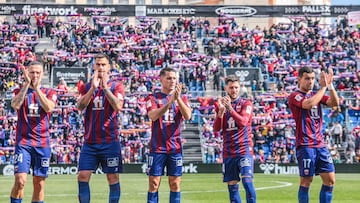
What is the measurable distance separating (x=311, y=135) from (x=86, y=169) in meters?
3.87

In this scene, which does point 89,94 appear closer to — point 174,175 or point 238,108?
point 174,175

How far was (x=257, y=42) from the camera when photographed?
4197cm

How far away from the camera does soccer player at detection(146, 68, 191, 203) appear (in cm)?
1166

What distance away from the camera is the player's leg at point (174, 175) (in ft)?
38.3

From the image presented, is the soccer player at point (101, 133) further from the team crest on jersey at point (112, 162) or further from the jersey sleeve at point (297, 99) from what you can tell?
the jersey sleeve at point (297, 99)

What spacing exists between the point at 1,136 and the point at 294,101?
21840 mm

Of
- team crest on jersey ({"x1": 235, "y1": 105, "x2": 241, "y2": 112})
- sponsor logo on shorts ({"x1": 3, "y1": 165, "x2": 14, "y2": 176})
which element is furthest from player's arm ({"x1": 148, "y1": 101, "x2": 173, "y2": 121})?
sponsor logo on shorts ({"x1": 3, "y1": 165, "x2": 14, "y2": 176})

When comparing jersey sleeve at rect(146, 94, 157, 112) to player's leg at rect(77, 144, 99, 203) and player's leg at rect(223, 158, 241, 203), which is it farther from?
player's leg at rect(223, 158, 241, 203)

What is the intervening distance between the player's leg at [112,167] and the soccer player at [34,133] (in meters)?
1.01

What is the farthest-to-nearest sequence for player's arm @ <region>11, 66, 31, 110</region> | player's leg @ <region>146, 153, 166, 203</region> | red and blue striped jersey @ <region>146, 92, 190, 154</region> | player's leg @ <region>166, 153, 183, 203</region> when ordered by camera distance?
red and blue striped jersey @ <region>146, 92, 190, 154</region>, player's leg @ <region>166, 153, 183, 203</region>, player's leg @ <region>146, 153, 166, 203</region>, player's arm @ <region>11, 66, 31, 110</region>

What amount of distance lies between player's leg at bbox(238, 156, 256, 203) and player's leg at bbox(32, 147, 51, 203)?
3363 mm

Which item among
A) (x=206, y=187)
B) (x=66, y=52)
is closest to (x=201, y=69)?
(x=66, y=52)

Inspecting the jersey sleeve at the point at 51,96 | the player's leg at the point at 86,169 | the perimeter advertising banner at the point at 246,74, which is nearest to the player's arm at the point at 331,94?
the player's leg at the point at 86,169

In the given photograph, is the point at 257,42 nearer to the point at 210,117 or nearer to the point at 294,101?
Answer: the point at 210,117
